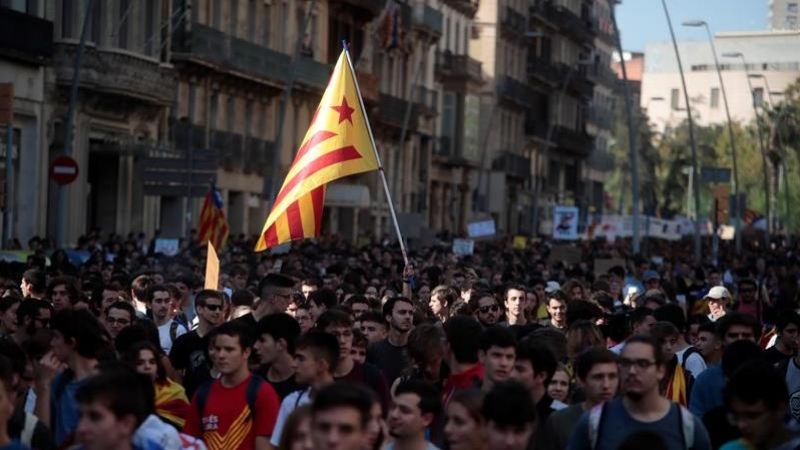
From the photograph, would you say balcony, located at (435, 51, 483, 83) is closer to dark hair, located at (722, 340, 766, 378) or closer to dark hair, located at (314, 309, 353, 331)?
dark hair, located at (722, 340, 766, 378)

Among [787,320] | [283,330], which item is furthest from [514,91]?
[283,330]

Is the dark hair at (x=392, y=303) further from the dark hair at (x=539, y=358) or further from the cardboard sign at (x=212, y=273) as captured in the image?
the cardboard sign at (x=212, y=273)

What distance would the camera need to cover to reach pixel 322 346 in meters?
11.0

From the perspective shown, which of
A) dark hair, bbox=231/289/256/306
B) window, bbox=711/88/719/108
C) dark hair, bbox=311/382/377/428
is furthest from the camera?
window, bbox=711/88/719/108

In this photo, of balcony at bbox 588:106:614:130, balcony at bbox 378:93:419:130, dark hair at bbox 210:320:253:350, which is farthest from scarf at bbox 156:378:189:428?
balcony at bbox 588:106:614:130

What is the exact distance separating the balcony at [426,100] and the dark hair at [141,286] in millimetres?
54206

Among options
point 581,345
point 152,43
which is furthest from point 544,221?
point 581,345

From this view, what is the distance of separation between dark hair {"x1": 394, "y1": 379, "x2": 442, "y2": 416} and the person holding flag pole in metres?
10.8

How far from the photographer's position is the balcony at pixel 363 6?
62.3 metres

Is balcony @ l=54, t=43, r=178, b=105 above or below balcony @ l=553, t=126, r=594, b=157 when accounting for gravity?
below

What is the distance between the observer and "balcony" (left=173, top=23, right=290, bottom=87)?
48.8m

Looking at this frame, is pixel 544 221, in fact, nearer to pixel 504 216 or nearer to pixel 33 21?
pixel 504 216

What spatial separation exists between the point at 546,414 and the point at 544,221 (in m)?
86.5

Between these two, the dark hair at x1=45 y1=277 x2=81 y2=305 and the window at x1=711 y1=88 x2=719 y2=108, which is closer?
the dark hair at x1=45 y1=277 x2=81 y2=305
